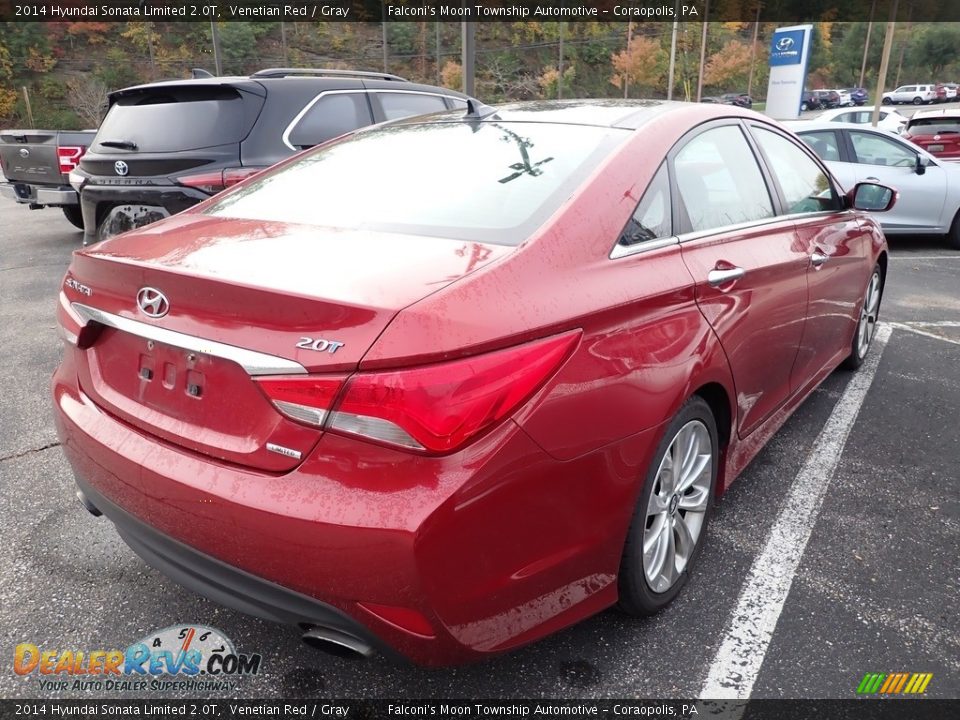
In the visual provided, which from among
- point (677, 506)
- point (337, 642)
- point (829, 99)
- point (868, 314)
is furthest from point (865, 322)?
point (829, 99)

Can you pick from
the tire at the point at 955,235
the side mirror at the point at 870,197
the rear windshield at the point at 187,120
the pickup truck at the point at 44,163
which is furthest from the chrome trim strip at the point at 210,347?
the tire at the point at 955,235

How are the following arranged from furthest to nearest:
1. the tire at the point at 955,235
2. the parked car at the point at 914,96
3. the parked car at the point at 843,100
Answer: the parked car at the point at 914,96, the parked car at the point at 843,100, the tire at the point at 955,235

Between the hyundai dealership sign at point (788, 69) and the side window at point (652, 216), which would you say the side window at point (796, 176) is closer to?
the side window at point (652, 216)

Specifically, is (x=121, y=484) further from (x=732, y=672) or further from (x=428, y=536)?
(x=732, y=672)

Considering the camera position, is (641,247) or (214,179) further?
(214,179)

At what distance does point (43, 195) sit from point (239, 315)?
8.12 m

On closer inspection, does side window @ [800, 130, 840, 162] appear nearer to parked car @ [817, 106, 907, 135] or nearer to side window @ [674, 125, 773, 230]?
parked car @ [817, 106, 907, 135]

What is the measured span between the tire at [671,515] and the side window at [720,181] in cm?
66

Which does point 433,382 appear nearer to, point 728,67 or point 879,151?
point 879,151

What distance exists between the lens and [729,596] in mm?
2348

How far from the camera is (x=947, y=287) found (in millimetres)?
6906

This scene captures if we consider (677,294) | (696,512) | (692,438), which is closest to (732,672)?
(696,512)

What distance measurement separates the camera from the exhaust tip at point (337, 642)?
1582mm

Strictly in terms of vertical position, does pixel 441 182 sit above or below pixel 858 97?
above
